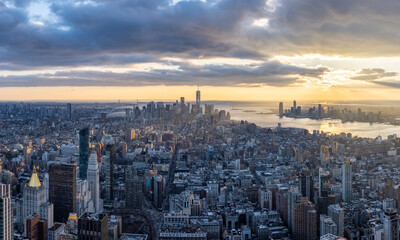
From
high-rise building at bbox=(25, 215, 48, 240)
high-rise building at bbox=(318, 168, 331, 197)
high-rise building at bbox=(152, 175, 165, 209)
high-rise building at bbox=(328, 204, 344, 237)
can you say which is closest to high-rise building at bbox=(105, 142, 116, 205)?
high-rise building at bbox=(152, 175, 165, 209)

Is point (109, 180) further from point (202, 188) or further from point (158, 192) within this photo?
point (202, 188)

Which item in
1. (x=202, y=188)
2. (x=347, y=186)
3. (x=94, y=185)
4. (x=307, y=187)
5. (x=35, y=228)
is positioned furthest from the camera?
(x=202, y=188)

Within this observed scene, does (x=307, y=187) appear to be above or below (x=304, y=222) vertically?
above

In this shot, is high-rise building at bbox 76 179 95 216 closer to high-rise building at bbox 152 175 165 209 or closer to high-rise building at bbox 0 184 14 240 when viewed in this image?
high-rise building at bbox 152 175 165 209

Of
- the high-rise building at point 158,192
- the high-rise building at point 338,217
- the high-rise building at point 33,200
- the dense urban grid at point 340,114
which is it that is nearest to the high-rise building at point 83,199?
the high-rise building at point 33,200

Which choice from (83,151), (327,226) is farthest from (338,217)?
(83,151)

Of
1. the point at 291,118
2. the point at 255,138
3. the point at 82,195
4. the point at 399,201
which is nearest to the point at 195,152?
the point at 255,138
